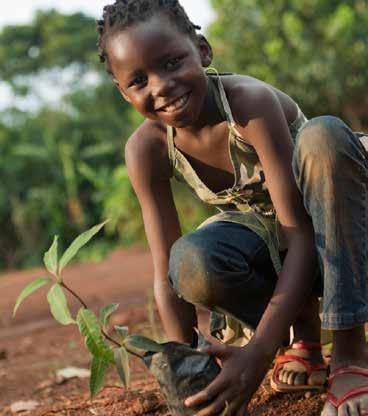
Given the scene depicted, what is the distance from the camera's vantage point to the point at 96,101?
15719 millimetres

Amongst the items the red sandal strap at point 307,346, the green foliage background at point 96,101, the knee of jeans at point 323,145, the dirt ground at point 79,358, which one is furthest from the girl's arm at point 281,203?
the green foliage background at point 96,101

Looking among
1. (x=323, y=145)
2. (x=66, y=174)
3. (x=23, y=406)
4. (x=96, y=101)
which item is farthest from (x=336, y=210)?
(x=96, y=101)

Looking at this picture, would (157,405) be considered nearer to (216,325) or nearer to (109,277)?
(216,325)

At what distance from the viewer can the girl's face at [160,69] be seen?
180cm

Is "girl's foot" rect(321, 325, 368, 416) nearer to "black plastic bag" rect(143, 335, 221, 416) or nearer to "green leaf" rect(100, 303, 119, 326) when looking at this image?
"black plastic bag" rect(143, 335, 221, 416)

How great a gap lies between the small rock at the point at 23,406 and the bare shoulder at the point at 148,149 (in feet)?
3.01

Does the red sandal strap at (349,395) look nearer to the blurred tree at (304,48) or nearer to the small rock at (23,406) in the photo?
the small rock at (23,406)

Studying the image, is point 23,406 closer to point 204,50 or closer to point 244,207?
point 244,207

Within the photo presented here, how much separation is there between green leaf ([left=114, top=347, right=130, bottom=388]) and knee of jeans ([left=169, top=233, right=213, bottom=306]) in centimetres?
23

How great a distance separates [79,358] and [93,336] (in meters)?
1.93

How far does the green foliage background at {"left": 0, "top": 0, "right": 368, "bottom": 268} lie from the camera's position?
912 centimetres

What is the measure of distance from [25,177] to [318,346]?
38.6 ft

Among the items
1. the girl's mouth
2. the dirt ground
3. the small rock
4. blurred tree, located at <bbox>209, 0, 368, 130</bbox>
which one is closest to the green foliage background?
blurred tree, located at <bbox>209, 0, 368, 130</bbox>

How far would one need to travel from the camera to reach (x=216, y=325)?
2.29m
